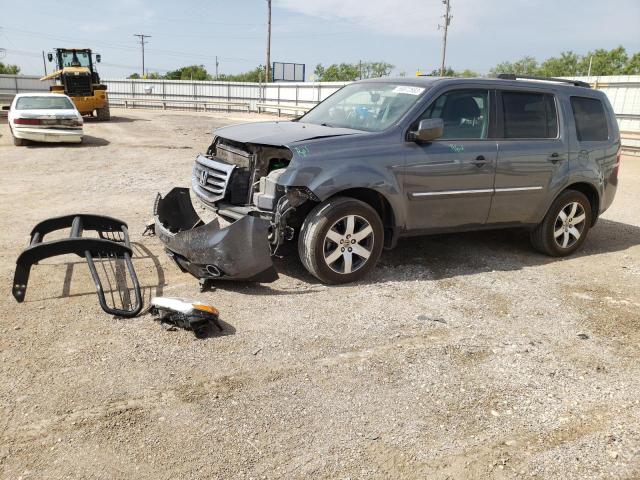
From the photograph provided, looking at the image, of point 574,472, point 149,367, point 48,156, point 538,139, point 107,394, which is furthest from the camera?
point 48,156

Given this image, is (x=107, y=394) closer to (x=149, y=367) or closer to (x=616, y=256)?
(x=149, y=367)

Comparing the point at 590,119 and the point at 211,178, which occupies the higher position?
the point at 590,119

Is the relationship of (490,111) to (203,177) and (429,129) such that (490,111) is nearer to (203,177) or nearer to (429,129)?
(429,129)

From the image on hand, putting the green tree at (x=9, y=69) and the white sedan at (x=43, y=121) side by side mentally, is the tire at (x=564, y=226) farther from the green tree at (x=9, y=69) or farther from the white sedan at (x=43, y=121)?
the green tree at (x=9, y=69)

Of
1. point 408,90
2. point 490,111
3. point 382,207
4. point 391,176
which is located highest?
point 408,90

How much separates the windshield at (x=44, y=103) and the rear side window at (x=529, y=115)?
13.7m

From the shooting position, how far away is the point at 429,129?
16.5 ft

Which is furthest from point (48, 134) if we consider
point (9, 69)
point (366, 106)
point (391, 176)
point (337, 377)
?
point (9, 69)

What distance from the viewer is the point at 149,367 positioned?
11.6 feet

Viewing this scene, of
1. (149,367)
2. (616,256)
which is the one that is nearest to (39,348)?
(149,367)

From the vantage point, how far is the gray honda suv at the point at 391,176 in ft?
15.7

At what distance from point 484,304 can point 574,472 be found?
224 cm

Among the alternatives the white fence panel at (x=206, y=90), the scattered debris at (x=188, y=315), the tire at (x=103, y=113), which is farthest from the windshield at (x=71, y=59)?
the scattered debris at (x=188, y=315)

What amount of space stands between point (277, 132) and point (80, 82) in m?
21.4
